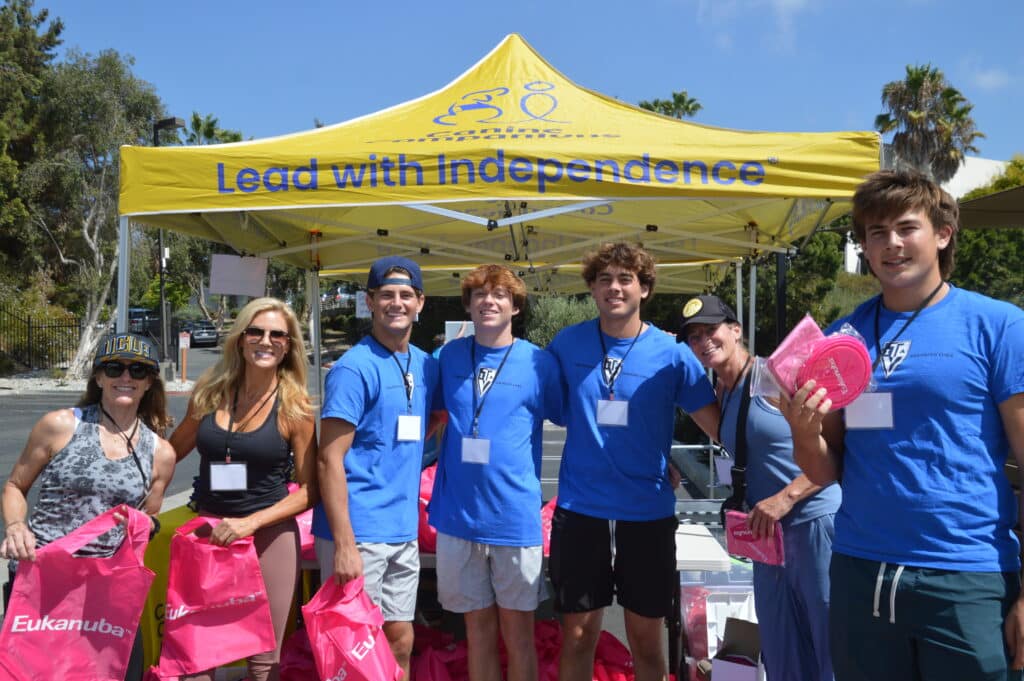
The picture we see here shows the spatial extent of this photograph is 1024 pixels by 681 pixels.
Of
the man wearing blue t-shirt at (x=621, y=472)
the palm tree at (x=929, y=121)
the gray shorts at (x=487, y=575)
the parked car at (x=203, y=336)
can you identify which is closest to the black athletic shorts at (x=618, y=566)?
the man wearing blue t-shirt at (x=621, y=472)

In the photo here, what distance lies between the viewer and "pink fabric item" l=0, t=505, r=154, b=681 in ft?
7.52

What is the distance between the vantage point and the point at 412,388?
2617mm

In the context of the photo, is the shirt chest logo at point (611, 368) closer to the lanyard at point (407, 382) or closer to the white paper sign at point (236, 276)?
the lanyard at point (407, 382)

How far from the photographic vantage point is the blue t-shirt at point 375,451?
251 centimetres

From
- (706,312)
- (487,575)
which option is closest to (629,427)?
(706,312)

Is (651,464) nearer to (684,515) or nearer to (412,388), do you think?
(412,388)

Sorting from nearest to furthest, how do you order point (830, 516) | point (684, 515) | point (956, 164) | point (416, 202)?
point (830, 516) → point (416, 202) → point (684, 515) → point (956, 164)

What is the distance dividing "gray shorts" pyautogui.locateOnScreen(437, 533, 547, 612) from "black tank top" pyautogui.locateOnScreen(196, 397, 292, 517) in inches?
25.6

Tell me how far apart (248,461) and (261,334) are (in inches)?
17.9

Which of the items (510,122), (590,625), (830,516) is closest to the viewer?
(830,516)

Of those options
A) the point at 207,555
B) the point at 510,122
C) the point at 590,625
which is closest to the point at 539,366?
the point at 590,625

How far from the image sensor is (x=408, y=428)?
2.56m

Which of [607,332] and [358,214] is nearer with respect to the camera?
[607,332]

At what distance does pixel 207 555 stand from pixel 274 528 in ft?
0.77
